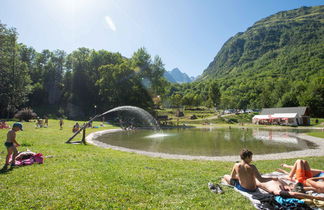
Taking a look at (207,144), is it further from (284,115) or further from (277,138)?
(284,115)

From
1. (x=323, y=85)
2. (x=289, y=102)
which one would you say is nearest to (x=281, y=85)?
(x=289, y=102)

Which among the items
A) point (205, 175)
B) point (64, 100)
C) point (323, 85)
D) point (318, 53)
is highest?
point (318, 53)

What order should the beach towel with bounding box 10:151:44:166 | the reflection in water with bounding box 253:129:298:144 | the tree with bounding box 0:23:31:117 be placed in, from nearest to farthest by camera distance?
the beach towel with bounding box 10:151:44:166 → the reflection in water with bounding box 253:129:298:144 → the tree with bounding box 0:23:31:117

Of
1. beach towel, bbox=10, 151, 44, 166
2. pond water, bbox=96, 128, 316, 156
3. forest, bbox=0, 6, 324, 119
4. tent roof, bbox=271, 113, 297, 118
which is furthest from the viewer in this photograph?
tent roof, bbox=271, 113, 297, 118

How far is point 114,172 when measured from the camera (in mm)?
8367

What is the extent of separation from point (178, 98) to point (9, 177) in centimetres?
10644

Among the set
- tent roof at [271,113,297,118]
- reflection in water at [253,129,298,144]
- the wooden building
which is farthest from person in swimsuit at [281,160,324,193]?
tent roof at [271,113,297,118]

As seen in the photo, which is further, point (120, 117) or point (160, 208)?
point (120, 117)

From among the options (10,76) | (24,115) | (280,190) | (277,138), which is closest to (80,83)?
(10,76)

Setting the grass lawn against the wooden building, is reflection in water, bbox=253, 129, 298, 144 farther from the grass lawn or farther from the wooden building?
the wooden building

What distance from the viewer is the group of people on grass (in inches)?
226

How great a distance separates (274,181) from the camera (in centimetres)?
604

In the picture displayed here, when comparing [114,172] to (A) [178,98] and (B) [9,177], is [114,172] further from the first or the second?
(A) [178,98]

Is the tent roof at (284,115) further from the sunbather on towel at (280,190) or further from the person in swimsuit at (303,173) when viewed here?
the sunbather on towel at (280,190)
